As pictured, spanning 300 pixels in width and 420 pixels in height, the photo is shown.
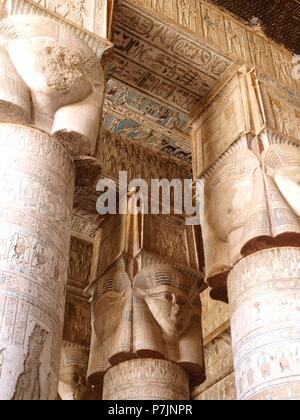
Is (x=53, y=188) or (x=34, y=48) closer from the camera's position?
(x=53, y=188)

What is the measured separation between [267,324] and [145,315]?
2.20 meters

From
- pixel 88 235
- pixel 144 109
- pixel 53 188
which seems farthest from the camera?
Answer: pixel 88 235

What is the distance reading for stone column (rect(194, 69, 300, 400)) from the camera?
457 centimetres

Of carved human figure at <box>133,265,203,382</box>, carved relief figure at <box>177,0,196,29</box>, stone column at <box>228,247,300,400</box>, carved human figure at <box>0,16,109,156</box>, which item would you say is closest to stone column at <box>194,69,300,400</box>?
stone column at <box>228,247,300,400</box>

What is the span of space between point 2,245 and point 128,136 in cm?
473

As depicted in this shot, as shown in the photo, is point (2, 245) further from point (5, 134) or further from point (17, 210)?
point (5, 134)

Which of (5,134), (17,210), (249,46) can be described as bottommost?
(17,210)

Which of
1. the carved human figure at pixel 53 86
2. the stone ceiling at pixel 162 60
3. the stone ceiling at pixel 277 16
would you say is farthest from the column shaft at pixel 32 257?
the stone ceiling at pixel 277 16

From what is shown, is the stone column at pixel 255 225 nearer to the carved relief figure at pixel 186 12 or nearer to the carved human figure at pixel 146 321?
the carved relief figure at pixel 186 12

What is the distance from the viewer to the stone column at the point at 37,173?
358cm

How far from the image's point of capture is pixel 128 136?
845 centimetres

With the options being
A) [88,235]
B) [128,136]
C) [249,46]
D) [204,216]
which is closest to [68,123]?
[204,216]

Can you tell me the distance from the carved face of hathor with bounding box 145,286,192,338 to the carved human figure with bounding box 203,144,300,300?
44.7 inches

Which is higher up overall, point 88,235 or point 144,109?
point 144,109
